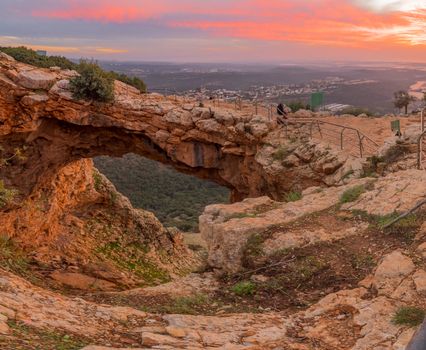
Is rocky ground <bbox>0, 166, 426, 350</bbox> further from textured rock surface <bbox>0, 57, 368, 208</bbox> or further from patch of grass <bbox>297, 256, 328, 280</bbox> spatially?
textured rock surface <bbox>0, 57, 368, 208</bbox>

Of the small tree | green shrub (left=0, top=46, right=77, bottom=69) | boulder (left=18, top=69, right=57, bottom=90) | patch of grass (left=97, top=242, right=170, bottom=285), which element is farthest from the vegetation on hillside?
the small tree

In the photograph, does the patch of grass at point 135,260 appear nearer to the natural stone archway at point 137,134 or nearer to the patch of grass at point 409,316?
the natural stone archway at point 137,134

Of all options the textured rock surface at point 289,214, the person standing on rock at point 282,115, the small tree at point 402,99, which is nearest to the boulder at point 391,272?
the textured rock surface at point 289,214

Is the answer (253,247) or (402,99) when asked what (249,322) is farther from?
(402,99)

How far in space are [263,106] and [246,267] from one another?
15.7m

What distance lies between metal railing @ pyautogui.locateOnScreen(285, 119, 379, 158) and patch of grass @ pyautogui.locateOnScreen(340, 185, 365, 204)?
5258 millimetres

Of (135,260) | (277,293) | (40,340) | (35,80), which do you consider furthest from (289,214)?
(135,260)

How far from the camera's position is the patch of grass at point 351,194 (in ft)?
36.5

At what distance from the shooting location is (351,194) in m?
11.3

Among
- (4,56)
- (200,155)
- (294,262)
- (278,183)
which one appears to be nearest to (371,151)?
(278,183)

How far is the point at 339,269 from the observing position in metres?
8.41

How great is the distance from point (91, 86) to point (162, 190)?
25.2 m

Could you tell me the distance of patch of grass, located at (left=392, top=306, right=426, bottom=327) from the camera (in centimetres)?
606

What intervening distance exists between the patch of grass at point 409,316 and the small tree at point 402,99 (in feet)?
102
